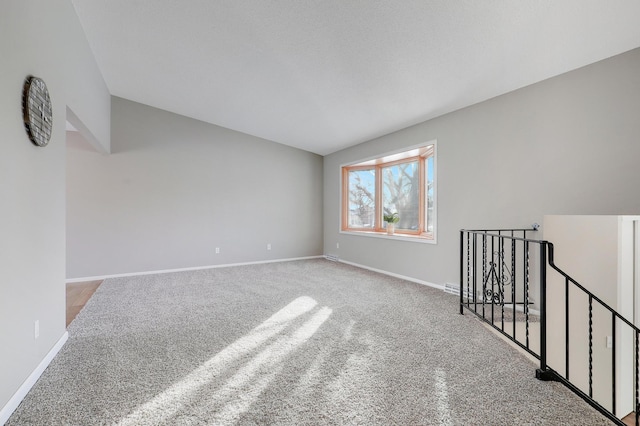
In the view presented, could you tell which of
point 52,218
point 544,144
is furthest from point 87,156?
point 544,144

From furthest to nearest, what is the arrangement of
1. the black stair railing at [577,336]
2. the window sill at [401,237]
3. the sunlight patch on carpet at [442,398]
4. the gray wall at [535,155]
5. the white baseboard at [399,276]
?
the window sill at [401,237] → the white baseboard at [399,276] → the gray wall at [535,155] → the black stair railing at [577,336] → the sunlight patch on carpet at [442,398]

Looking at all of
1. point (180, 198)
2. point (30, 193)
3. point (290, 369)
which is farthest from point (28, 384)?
point (180, 198)

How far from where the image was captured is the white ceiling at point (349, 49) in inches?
89.4

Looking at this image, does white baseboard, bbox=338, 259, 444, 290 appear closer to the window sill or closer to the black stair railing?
the window sill

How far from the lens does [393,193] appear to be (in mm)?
5516

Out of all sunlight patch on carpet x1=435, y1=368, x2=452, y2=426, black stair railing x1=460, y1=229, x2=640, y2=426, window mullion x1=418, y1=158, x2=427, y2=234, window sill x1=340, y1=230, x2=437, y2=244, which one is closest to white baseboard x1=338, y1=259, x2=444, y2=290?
window sill x1=340, y1=230, x2=437, y2=244

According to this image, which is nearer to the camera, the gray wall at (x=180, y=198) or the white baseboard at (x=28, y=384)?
the white baseboard at (x=28, y=384)

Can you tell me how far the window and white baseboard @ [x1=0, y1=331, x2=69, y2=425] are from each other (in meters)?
4.22

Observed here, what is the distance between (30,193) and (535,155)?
4.32 metres

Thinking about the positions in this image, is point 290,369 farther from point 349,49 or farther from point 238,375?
point 349,49

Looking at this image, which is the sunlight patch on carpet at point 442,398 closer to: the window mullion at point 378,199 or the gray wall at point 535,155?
the gray wall at point 535,155

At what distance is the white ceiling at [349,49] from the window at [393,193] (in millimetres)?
825

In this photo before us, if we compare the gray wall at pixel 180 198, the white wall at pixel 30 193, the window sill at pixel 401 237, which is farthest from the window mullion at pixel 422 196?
the white wall at pixel 30 193

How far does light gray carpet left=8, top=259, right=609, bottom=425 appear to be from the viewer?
Result: 1.55 metres
